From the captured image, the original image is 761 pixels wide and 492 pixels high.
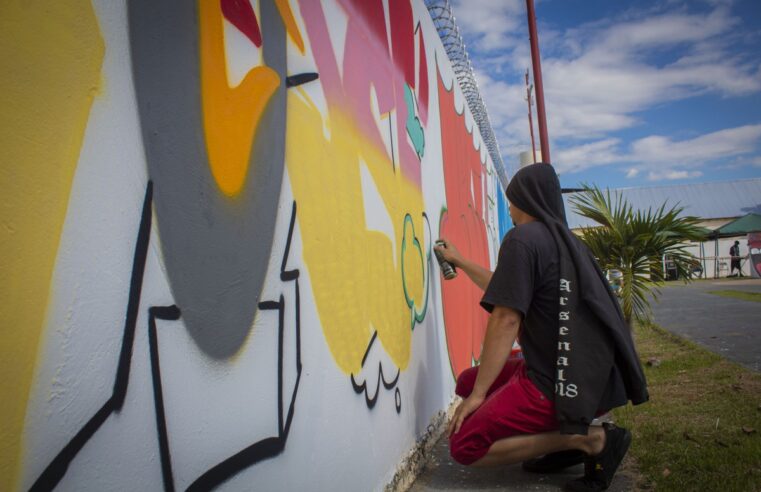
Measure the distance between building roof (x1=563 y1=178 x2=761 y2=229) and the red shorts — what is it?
36.5 meters

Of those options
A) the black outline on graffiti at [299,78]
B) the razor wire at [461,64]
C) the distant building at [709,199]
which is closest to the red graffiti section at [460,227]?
the razor wire at [461,64]

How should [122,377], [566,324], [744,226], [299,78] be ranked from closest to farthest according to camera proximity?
[122,377], [299,78], [566,324], [744,226]

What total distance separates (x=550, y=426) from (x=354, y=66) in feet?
6.24

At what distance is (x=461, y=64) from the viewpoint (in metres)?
5.53

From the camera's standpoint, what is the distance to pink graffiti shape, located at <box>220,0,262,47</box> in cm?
148

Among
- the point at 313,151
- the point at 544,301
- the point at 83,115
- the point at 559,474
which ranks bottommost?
the point at 559,474

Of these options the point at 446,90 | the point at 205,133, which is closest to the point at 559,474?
the point at 205,133

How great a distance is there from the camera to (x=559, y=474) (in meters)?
2.92

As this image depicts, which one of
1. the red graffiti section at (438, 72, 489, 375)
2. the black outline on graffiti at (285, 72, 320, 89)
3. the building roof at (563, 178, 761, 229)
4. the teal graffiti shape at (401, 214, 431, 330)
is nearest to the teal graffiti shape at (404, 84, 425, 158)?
the teal graffiti shape at (401, 214, 431, 330)

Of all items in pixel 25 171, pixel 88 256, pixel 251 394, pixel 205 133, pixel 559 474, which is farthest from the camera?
pixel 559 474

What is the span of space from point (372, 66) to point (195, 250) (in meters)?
1.72

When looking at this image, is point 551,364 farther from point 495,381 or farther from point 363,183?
point 363,183

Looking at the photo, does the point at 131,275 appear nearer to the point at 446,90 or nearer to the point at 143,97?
the point at 143,97

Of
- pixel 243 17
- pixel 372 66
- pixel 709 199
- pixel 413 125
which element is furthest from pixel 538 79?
pixel 709 199
